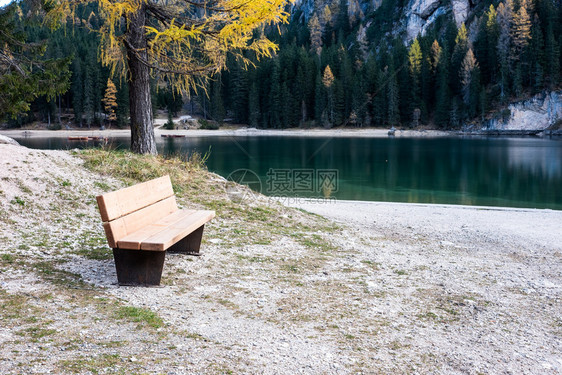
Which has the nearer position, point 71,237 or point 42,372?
point 42,372

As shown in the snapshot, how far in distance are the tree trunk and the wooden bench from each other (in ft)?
17.9

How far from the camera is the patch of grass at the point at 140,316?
359 centimetres

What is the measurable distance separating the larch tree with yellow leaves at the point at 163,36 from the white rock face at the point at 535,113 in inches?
2801

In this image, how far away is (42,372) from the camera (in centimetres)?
269

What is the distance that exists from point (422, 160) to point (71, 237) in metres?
32.5

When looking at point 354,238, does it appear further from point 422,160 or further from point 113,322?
point 422,160

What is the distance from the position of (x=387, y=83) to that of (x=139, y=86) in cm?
6504

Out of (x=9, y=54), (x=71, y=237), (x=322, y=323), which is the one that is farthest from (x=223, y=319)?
(x=9, y=54)

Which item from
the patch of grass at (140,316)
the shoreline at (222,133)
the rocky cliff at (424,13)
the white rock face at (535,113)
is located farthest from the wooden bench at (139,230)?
the rocky cliff at (424,13)

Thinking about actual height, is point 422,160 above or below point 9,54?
below

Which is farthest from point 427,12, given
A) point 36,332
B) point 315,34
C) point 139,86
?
point 36,332

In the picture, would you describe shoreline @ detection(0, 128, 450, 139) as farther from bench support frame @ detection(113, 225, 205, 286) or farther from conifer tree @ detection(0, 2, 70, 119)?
bench support frame @ detection(113, 225, 205, 286)

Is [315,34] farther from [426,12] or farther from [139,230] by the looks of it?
[139,230]

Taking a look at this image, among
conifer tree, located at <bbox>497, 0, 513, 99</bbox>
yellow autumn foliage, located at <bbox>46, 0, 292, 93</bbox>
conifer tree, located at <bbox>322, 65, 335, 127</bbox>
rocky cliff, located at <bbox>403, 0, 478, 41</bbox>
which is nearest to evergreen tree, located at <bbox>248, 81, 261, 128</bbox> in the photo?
conifer tree, located at <bbox>322, 65, 335, 127</bbox>
